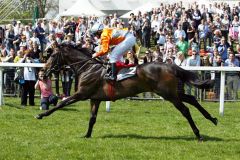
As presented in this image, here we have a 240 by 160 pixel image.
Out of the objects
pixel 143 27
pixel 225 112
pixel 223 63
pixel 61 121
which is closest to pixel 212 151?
pixel 61 121

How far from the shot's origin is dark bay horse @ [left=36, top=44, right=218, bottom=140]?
11.2 meters

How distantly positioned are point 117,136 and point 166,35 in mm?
15158

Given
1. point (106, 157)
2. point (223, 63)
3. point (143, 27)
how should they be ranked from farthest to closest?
1. point (143, 27)
2. point (223, 63)
3. point (106, 157)

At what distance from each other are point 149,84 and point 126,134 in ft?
3.66

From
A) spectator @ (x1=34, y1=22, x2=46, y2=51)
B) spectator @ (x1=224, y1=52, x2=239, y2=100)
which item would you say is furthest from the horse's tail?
spectator @ (x1=34, y1=22, x2=46, y2=51)

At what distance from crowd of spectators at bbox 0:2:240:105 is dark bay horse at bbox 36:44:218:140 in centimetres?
628

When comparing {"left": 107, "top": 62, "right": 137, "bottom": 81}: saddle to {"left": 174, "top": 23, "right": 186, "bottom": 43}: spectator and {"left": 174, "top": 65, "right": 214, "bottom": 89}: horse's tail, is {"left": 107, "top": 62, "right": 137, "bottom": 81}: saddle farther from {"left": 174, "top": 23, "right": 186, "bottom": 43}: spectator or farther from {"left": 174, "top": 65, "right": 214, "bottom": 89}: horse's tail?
{"left": 174, "top": 23, "right": 186, "bottom": 43}: spectator

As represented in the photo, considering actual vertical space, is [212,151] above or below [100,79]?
below

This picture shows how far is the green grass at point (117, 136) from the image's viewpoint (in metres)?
9.71

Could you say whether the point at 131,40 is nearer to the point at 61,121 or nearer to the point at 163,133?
the point at 163,133

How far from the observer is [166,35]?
26266mm

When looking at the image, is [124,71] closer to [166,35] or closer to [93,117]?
[93,117]

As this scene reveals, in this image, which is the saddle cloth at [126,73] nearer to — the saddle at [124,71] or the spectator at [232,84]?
the saddle at [124,71]

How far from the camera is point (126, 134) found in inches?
464
